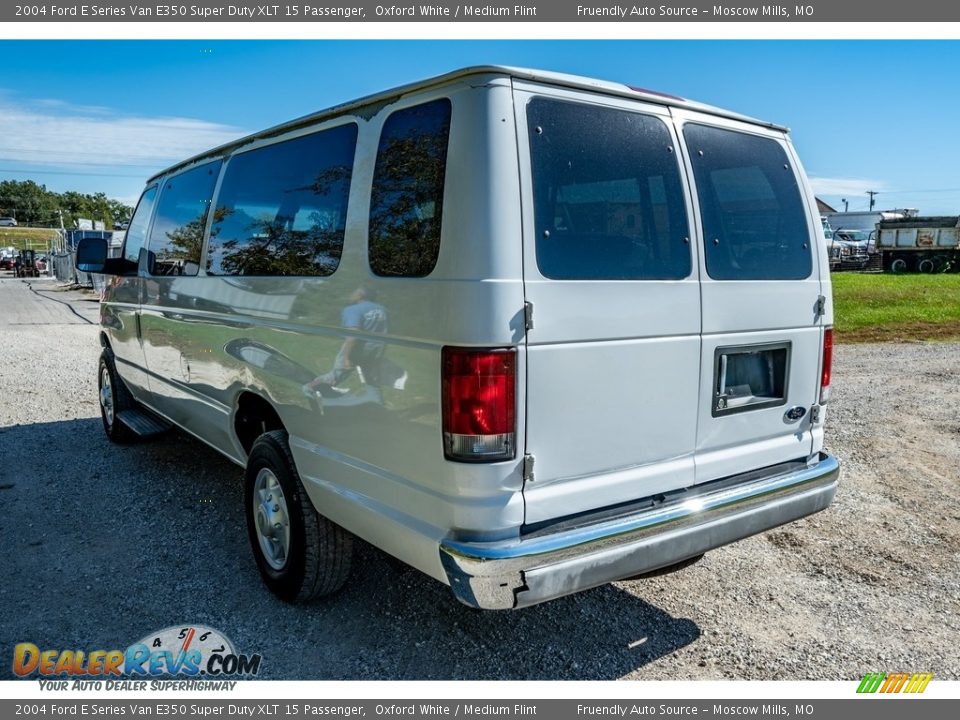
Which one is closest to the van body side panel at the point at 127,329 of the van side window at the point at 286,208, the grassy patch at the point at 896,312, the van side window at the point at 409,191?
the van side window at the point at 286,208

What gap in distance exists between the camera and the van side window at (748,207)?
10.2 feet

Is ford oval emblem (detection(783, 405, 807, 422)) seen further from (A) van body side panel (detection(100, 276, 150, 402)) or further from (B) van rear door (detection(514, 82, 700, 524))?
(A) van body side panel (detection(100, 276, 150, 402))

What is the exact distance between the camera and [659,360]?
9.44 feet

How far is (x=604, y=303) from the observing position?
269 cm

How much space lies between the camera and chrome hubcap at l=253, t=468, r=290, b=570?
→ 3609mm

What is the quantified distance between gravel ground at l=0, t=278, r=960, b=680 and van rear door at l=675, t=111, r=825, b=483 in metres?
0.80

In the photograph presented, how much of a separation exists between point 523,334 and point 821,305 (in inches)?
71.8

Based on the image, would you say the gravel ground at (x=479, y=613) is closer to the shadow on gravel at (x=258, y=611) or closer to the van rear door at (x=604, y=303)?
the shadow on gravel at (x=258, y=611)

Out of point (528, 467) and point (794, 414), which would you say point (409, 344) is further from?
point (794, 414)

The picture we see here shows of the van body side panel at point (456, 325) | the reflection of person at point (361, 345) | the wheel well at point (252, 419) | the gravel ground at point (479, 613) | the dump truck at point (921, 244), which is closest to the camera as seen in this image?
the van body side panel at point (456, 325)

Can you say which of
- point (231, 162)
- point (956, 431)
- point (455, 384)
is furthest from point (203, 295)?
point (956, 431)

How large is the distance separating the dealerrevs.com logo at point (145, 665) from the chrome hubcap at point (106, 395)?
3.46 m

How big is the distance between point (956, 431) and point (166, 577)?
659cm

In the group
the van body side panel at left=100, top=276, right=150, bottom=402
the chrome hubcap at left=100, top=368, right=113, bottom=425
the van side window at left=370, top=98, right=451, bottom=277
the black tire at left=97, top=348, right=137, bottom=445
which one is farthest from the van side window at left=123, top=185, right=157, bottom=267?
the van side window at left=370, top=98, right=451, bottom=277
